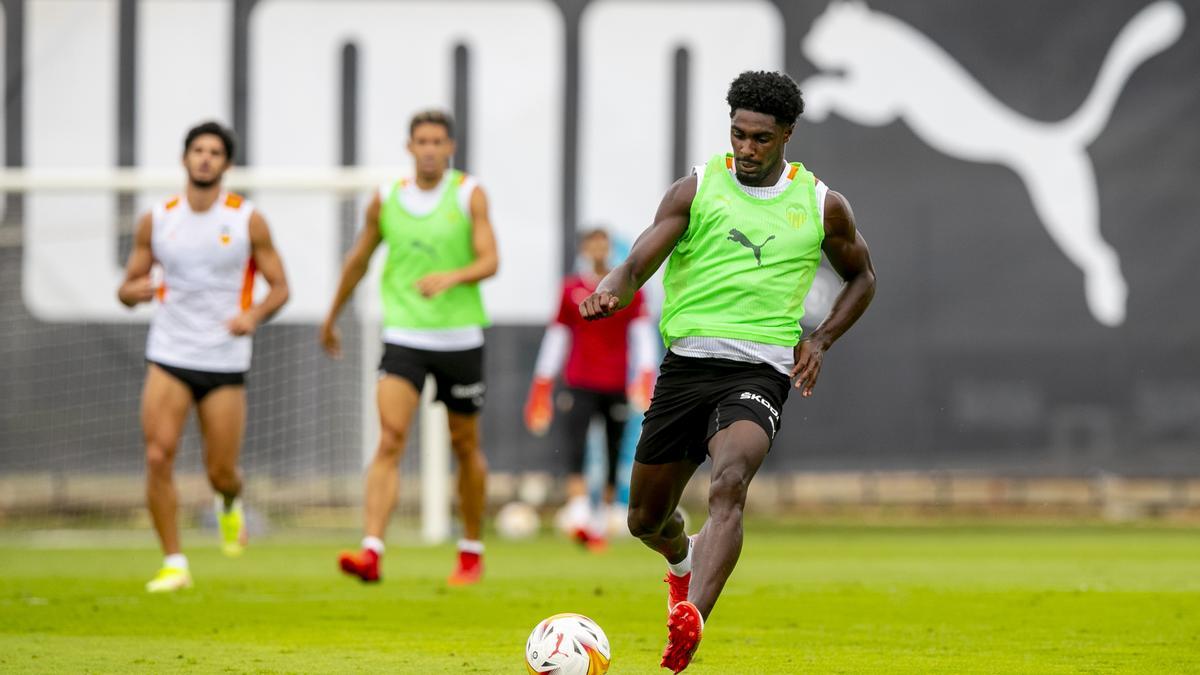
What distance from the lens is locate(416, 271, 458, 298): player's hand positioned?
29.2ft

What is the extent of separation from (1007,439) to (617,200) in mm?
3983

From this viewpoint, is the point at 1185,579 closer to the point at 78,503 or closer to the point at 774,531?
the point at 774,531

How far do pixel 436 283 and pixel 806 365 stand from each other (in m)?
3.23

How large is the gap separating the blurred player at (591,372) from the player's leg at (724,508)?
761 centimetres

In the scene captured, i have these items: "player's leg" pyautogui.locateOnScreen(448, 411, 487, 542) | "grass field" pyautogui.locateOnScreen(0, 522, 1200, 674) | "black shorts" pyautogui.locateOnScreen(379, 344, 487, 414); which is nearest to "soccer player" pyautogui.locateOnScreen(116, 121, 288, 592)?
"grass field" pyautogui.locateOnScreen(0, 522, 1200, 674)

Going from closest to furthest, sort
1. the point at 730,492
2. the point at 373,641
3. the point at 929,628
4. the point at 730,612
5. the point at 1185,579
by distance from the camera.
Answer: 1. the point at 730,492
2. the point at 373,641
3. the point at 929,628
4. the point at 730,612
5. the point at 1185,579

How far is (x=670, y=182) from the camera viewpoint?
15336mm

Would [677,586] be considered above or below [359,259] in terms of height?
below

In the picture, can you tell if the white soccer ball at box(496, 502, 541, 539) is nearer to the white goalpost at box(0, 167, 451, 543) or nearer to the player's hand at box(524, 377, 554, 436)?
the white goalpost at box(0, 167, 451, 543)

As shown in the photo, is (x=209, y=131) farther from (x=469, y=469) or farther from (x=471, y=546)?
(x=471, y=546)

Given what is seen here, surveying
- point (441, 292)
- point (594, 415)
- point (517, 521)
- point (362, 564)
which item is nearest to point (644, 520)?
point (362, 564)

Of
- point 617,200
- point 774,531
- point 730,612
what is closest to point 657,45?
point 617,200

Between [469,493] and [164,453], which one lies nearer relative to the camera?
[164,453]

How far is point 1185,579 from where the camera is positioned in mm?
10062
